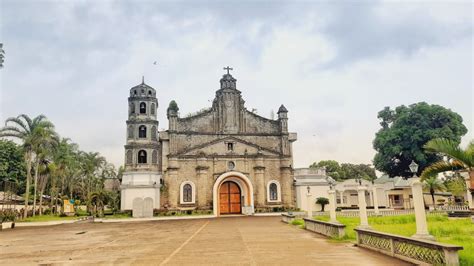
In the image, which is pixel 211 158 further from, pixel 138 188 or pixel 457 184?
pixel 457 184

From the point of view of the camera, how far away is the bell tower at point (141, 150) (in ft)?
109

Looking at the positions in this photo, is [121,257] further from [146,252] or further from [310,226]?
[310,226]

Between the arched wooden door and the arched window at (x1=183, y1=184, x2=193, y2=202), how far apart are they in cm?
305

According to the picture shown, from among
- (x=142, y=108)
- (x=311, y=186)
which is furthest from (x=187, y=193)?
(x=311, y=186)

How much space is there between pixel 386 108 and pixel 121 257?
1550 inches

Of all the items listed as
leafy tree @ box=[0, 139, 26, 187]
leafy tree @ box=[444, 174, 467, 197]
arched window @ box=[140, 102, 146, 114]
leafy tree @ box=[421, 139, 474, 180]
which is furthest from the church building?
leafy tree @ box=[421, 139, 474, 180]

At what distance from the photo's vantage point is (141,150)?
35.5 m

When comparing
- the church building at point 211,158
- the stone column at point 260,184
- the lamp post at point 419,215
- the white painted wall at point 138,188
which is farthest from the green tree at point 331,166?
the lamp post at point 419,215

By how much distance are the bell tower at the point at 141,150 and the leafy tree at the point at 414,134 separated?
23.8 m

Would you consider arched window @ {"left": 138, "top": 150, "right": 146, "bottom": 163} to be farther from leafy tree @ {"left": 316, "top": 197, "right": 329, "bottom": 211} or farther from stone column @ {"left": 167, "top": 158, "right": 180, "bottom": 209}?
leafy tree @ {"left": 316, "top": 197, "right": 329, "bottom": 211}

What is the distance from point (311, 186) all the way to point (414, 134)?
11601mm

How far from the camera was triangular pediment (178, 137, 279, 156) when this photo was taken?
3541 centimetres

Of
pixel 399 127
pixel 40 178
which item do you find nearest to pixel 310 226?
pixel 399 127

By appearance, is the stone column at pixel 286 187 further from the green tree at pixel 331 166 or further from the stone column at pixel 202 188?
the green tree at pixel 331 166
